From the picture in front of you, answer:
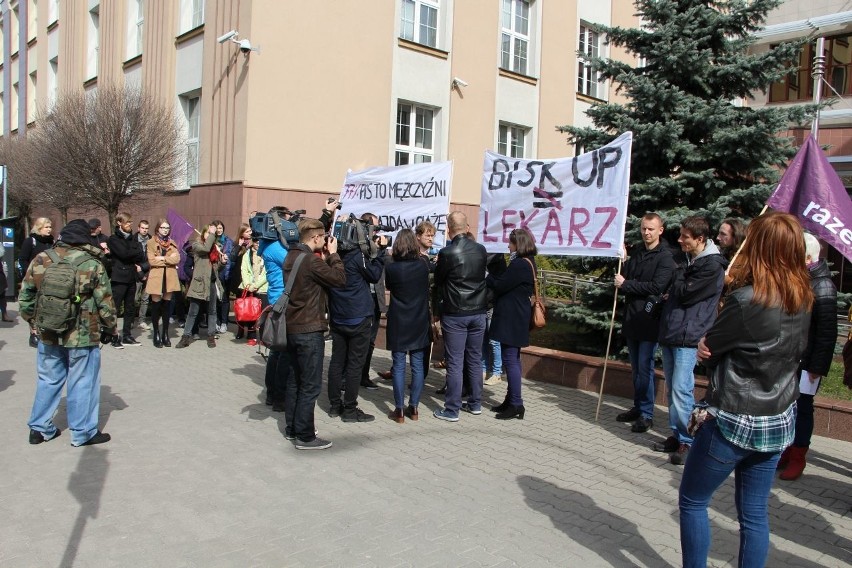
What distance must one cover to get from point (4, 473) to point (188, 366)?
13.8 ft

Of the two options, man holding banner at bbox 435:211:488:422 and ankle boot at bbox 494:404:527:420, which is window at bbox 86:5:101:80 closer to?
man holding banner at bbox 435:211:488:422

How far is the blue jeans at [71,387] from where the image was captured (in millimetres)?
5809

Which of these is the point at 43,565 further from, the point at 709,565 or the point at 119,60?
the point at 119,60

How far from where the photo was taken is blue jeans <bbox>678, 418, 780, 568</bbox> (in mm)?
3285

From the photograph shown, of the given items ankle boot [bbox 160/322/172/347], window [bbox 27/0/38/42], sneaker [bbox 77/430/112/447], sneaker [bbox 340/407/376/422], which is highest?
window [bbox 27/0/38/42]

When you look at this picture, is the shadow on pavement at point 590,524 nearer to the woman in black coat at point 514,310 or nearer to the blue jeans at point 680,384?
the blue jeans at point 680,384

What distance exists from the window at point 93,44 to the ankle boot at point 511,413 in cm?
2076

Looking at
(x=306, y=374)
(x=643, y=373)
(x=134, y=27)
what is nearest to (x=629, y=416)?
(x=643, y=373)

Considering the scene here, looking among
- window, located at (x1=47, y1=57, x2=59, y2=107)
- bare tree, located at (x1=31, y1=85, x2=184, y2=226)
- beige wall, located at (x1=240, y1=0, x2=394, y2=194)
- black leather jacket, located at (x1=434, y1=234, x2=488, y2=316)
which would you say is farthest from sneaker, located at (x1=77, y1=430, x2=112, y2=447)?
window, located at (x1=47, y1=57, x2=59, y2=107)

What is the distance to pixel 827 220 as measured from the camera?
18.7 ft

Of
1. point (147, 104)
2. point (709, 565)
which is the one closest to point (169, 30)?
point (147, 104)

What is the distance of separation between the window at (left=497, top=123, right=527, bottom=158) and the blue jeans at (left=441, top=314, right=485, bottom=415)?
1323 cm

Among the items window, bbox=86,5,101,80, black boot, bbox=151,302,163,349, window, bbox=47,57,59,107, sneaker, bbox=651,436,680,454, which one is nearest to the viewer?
sneaker, bbox=651,436,680,454

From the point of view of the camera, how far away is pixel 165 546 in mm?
4051
